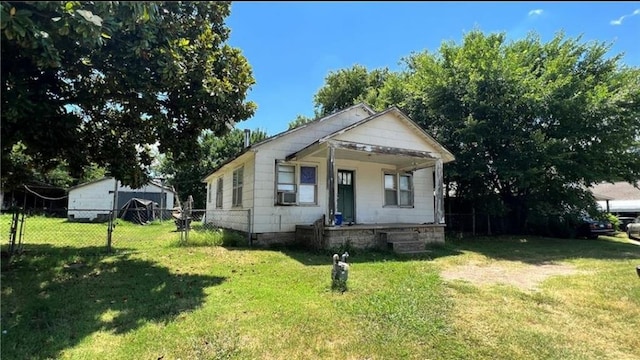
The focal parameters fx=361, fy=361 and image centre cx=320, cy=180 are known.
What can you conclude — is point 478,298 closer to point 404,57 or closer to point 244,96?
point 244,96

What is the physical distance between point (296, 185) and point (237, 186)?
121 inches

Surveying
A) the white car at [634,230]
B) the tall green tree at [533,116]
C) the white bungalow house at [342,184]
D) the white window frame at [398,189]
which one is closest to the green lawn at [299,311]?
the white bungalow house at [342,184]

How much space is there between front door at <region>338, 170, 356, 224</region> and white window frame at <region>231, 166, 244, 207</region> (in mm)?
3723

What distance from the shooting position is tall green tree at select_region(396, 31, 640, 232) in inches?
581

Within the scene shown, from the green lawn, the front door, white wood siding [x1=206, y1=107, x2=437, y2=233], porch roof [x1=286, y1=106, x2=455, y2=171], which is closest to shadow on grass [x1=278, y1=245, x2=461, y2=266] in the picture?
the green lawn

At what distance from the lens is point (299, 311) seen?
5105 millimetres

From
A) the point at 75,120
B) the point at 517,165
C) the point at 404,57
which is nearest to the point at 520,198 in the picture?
the point at 517,165

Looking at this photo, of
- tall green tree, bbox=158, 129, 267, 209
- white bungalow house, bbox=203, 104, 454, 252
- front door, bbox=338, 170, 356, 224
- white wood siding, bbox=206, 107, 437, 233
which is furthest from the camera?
tall green tree, bbox=158, 129, 267, 209

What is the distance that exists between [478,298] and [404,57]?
24239mm

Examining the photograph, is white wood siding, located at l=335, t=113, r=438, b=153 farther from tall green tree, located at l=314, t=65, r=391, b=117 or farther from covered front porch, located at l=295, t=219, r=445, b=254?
tall green tree, located at l=314, t=65, r=391, b=117

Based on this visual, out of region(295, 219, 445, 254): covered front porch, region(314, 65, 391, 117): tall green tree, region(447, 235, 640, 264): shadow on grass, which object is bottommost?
region(447, 235, 640, 264): shadow on grass

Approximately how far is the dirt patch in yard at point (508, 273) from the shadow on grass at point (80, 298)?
5.09m

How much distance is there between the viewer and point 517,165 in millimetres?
15047

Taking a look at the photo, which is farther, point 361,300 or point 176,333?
point 361,300
